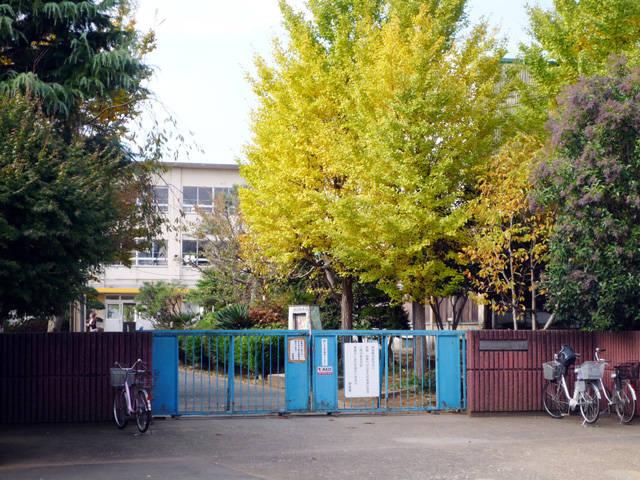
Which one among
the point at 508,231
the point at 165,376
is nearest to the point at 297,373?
the point at 165,376

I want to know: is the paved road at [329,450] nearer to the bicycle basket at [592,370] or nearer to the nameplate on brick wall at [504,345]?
the bicycle basket at [592,370]

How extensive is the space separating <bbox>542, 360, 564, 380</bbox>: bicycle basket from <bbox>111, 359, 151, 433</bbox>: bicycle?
6904mm

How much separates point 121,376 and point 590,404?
7718mm

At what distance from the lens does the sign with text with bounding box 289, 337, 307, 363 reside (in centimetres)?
1653

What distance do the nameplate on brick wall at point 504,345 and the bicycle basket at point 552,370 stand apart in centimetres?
76

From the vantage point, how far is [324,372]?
16625 mm

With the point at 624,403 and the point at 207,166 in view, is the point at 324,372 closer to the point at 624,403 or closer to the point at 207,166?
the point at 624,403

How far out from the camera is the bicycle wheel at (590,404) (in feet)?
49.8

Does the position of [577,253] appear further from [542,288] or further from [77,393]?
[77,393]

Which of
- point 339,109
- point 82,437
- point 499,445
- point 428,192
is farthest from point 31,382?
point 339,109

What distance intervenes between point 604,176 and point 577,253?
1.45m

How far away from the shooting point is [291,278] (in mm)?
28688

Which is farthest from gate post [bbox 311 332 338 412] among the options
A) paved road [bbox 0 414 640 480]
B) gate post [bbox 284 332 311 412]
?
paved road [bbox 0 414 640 480]

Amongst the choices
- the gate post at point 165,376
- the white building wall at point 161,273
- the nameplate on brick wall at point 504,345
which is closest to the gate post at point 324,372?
the gate post at point 165,376
